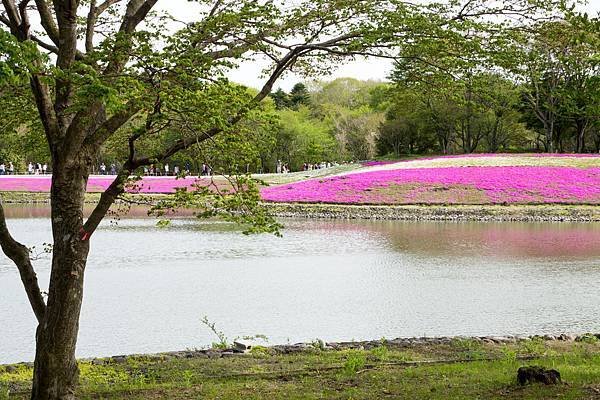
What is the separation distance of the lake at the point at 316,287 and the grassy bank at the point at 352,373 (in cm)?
171

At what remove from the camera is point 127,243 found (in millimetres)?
19969

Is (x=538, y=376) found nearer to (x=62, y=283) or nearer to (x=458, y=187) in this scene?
(x=62, y=283)

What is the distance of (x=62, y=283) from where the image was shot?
5441mm

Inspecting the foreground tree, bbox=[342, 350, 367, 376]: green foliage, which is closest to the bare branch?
the foreground tree

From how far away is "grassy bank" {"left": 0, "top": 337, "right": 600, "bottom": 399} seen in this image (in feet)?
18.8

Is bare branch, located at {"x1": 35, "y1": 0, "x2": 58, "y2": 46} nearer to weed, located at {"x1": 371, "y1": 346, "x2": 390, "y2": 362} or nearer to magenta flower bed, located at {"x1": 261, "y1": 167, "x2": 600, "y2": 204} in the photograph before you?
weed, located at {"x1": 371, "y1": 346, "x2": 390, "y2": 362}

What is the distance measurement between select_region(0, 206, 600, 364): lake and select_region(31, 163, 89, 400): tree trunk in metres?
3.43

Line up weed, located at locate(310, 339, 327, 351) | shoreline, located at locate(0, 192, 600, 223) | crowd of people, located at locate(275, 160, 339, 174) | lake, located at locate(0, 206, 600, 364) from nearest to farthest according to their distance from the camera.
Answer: weed, located at locate(310, 339, 327, 351) < lake, located at locate(0, 206, 600, 364) < shoreline, located at locate(0, 192, 600, 223) < crowd of people, located at locate(275, 160, 339, 174)

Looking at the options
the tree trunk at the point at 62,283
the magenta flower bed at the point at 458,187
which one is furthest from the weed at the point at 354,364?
the magenta flower bed at the point at 458,187

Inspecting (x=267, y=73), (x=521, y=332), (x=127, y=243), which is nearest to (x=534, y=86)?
(x=267, y=73)

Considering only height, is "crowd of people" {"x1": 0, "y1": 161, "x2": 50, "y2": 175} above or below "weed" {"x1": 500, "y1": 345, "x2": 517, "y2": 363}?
above

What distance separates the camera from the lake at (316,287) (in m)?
10.0

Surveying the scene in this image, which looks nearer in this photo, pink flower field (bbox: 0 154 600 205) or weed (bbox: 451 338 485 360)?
weed (bbox: 451 338 485 360)

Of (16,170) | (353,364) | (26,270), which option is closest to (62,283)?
(26,270)
